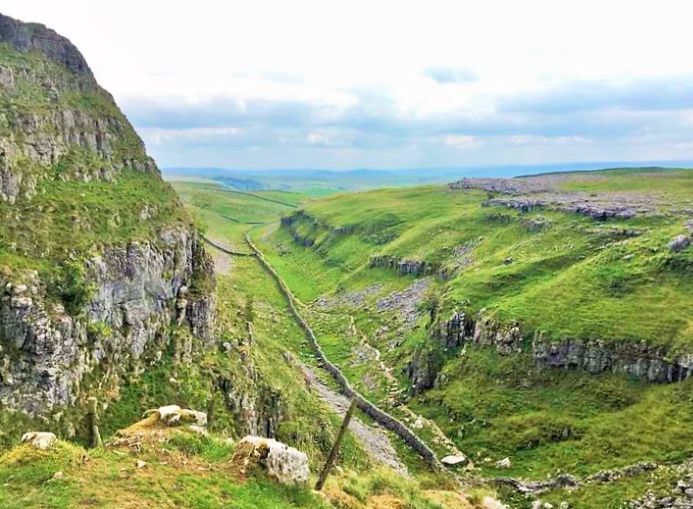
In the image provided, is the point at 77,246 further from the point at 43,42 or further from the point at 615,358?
the point at 615,358

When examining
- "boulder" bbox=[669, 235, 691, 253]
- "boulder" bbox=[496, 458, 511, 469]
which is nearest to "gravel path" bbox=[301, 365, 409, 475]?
"boulder" bbox=[496, 458, 511, 469]

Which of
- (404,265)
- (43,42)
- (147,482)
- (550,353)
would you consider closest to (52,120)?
(43,42)

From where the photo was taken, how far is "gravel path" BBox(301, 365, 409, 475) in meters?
64.6

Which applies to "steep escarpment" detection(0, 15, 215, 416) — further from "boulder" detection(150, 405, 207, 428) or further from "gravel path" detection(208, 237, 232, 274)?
"gravel path" detection(208, 237, 232, 274)

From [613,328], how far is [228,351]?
40.3 metres

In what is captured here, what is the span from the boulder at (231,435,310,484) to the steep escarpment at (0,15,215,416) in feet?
66.0

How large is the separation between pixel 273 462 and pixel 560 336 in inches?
1915

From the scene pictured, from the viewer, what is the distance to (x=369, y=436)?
2746 inches

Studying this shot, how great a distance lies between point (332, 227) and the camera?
649 ft

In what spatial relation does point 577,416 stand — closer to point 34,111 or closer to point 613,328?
point 613,328

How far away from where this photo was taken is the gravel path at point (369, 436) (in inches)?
2544

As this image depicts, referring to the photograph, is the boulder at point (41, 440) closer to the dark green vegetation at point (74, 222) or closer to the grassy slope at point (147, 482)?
the grassy slope at point (147, 482)

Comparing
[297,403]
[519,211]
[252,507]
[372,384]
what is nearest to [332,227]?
[519,211]

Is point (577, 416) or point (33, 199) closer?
point (33, 199)
